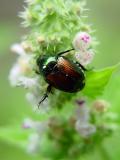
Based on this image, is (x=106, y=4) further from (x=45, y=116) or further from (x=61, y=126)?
(x=61, y=126)

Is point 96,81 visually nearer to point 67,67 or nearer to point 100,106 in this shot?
point 67,67

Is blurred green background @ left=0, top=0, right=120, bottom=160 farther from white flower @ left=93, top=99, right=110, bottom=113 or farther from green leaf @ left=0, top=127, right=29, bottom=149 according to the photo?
green leaf @ left=0, top=127, right=29, bottom=149

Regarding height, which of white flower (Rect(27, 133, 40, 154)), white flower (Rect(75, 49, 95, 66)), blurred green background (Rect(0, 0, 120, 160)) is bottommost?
white flower (Rect(27, 133, 40, 154))

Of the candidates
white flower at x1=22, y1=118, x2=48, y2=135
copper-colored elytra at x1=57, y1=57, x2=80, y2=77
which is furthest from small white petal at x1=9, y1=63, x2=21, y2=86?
copper-colored elytra at x1=57, y1=57, x2=80, y2=77

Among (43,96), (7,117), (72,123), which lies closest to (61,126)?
(72,123)

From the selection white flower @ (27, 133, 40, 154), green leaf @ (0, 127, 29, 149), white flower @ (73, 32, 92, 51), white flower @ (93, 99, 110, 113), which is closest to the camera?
white flower @ (73, 32, 92, 51)

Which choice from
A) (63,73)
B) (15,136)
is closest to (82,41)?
(63,73)

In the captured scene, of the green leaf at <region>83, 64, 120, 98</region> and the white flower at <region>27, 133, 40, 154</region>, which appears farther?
the white flower at <region>27, 133, 40, 154</region>

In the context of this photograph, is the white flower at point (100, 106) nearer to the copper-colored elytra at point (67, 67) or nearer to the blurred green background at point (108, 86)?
the blurred green background at point (108, 86)

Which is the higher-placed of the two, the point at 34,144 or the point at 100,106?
the point at 100,106
